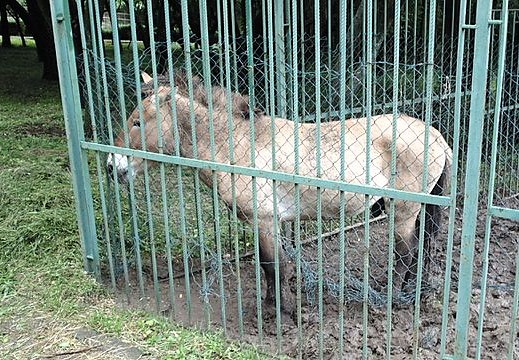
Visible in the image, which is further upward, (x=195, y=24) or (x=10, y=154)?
(x=195, y=24)

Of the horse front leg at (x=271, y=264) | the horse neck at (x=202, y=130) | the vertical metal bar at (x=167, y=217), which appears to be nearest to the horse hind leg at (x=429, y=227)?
the horse front leg at (x=271, y=264)

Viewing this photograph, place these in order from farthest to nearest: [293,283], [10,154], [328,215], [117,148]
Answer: [10,154] → [293,283] → [328,215] → [117,148]

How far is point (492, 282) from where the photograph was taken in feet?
15.2

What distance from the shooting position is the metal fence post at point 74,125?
397cm

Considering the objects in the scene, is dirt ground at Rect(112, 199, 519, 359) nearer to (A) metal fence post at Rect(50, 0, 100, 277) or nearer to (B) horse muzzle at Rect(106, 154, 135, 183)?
(A) metal fence post at Rect(50, 0, 100, 277)

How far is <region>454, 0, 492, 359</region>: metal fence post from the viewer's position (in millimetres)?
2451

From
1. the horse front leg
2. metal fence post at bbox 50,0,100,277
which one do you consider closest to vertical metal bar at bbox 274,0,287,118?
the horse front leg

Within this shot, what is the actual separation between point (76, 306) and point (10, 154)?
415cm

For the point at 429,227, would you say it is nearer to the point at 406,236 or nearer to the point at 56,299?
the point at 406,236

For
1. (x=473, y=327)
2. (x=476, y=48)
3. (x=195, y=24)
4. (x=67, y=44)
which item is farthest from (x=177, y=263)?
(x=195, y=24)

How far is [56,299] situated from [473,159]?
2910 millimetres

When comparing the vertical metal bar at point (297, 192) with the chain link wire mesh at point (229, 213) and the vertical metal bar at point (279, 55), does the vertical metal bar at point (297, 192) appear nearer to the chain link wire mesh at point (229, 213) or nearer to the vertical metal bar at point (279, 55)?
the chain link wire mesh at point (229, 213)

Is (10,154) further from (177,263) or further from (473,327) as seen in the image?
(473,327)

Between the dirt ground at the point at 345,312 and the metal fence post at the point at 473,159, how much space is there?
0.28 metres
